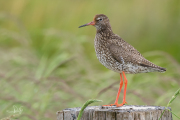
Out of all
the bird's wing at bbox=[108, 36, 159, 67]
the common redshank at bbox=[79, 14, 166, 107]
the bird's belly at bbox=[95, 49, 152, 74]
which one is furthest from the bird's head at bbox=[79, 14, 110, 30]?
Result: the bird's belly at bbox=[95, 49, 152, 74]

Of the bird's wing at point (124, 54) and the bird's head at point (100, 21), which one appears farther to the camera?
the bird's head at point (100, 21)

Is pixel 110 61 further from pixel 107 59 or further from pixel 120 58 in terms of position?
pixel 120 58

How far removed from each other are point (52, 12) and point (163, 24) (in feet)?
17.3

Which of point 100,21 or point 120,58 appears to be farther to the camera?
point 100,21

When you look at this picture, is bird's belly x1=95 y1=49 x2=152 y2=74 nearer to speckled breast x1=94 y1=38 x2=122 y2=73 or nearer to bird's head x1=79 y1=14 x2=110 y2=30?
speckled breast x1=94 y1=38 x2=122 y2=73

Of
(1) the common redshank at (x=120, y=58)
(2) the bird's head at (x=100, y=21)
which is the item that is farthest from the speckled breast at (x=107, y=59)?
(2) the bird's head at (x=100, y=21)

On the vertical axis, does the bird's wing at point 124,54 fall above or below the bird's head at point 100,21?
below

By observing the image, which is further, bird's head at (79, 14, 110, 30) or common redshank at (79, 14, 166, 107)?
bird's head at (79, 14, 110, 30)

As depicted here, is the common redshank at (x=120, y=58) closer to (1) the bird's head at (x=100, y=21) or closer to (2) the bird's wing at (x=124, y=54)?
(2) the bird's wing at (x=124, y=54)

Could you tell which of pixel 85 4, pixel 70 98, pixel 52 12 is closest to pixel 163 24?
pixel 85 4

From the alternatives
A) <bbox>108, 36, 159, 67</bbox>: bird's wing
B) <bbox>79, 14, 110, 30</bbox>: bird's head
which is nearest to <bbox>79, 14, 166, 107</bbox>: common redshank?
<bbox>108, 36, 159, 67</bbox>: bird's wing

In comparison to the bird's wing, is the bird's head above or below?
above

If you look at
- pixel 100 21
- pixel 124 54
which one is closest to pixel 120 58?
pixel 124 54

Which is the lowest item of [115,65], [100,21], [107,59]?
[115,65]
